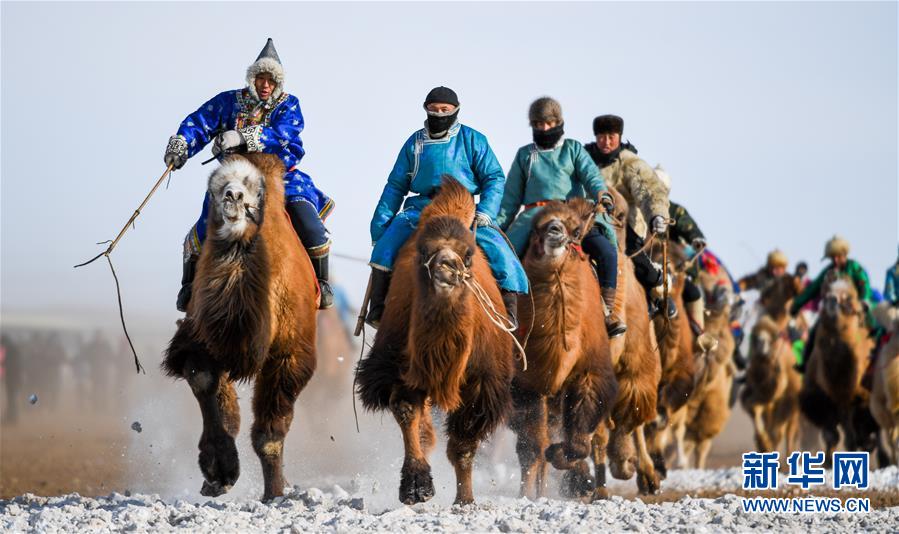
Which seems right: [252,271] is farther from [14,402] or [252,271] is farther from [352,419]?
[14,402]

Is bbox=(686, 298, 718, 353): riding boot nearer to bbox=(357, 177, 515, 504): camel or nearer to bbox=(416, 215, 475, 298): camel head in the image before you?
bbox=(357, 177, 515, 504): camel

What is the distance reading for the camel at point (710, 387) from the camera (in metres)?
19.3

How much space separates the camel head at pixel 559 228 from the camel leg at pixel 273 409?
6.66 ft

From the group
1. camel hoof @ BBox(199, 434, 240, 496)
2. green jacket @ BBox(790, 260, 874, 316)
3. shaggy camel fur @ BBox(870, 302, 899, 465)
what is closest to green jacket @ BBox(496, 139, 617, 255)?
camel hoof @ BBox(199, 434, 240, 496)

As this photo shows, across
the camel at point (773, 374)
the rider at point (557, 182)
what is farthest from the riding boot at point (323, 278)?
the camel at point (773, 374)

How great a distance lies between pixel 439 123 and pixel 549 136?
1.80 m

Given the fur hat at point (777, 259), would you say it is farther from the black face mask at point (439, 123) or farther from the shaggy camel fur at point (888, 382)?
the black face mask at point (439, 123)

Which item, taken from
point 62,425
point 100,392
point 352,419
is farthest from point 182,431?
point 100,392

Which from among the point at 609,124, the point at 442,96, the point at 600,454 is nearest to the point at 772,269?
the point at 609,124

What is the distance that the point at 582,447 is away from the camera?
11.6 metres

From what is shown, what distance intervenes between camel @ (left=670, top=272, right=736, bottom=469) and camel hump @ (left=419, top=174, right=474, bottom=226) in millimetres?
8805

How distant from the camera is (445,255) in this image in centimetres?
981

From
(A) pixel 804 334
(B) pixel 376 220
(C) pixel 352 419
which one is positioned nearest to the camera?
(B) pixel 376 220

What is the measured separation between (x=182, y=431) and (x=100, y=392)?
1849cm
